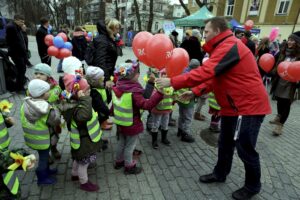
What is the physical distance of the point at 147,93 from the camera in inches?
114

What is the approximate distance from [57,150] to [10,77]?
3784mm

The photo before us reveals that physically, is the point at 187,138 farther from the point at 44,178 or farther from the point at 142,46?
the point at 44,178

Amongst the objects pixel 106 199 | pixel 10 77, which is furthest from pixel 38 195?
pixel 10 77

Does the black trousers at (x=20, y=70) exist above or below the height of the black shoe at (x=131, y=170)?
above

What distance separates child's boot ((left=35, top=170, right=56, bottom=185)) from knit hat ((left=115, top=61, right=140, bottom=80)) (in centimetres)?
149

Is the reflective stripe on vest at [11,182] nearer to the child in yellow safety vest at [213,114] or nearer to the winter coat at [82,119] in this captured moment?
the winter coat at [82,119]

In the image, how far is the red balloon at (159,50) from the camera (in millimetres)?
2916

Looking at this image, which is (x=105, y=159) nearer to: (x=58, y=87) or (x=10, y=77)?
(x=58, y=87)

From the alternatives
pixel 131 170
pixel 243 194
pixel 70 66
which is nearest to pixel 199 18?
pixel 70 66

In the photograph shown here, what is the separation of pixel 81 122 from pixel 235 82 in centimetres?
174

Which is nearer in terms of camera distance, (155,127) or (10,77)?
(155,127)

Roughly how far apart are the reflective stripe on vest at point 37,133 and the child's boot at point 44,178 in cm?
34

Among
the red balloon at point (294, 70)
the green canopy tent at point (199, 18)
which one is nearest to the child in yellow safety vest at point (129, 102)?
the red balloon at point (294, 70)

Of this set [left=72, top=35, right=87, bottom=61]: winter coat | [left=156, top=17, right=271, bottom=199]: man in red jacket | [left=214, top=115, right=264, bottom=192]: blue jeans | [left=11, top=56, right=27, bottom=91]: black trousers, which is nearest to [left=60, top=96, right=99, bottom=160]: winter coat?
[left=156, top=17, right=271, bottom=199]: man in red jacket
